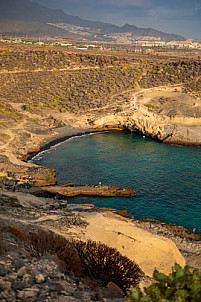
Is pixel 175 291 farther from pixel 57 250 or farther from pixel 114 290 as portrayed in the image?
pixel 57 250

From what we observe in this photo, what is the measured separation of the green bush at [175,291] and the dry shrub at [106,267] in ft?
10.6

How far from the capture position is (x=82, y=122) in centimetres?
6731

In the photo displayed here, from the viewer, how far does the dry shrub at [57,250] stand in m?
11.9

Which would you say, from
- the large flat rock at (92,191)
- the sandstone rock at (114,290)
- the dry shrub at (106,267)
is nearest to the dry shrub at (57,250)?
the dry shrub at (106,267)

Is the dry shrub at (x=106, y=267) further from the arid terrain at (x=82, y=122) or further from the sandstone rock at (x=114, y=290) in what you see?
the arid terrain at (x=82, y=122)

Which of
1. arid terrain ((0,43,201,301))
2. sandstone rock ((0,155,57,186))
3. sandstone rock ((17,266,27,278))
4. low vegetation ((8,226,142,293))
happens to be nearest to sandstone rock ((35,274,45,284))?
arid terrain ((0,43,201,301))

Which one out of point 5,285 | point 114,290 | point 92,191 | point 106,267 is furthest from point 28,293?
point 92,191

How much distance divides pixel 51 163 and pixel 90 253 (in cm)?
3260

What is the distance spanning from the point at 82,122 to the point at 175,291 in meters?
60.1

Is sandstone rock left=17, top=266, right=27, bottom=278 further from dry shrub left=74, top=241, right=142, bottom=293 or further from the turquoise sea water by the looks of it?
the turquoise sea water

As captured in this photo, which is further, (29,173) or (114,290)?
(29,173)

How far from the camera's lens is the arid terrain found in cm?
1819

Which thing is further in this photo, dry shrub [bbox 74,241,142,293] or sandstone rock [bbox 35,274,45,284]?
dry shrub [bbox 74,241,142,293]

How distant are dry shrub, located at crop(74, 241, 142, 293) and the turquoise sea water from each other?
52.4ft
